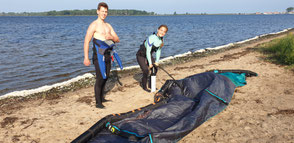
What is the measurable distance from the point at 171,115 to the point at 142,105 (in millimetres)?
1393

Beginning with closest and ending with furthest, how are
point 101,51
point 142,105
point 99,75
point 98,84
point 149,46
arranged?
point 101,51
point 99,75
point 98,84
point 142,105
point 149,46

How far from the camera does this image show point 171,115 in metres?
4.56

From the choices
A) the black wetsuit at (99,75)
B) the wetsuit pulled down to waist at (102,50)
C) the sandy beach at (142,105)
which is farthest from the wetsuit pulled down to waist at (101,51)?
the sandy beach at (142,105)

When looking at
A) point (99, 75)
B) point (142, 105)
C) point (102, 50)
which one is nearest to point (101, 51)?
point (102, 50)

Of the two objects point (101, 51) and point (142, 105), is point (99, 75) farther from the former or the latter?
point (142, 105)

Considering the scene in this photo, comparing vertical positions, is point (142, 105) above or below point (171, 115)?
below

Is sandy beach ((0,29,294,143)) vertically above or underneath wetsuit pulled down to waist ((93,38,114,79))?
underneath

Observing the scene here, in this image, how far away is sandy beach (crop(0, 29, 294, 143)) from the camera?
4141mm

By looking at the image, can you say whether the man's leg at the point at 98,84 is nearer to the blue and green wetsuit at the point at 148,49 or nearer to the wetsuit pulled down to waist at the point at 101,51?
the wetsuit pulled down to waist at the point at 101,51

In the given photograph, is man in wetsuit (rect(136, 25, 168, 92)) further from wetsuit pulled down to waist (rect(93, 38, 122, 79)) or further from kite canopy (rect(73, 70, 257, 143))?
wetsuit pulled down to waist (rect(93, 38, 122, 79))

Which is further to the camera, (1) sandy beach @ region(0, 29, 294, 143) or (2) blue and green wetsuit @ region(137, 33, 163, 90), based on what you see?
(2) blue and green wetsuit @ region(137, 33, 163, 90)

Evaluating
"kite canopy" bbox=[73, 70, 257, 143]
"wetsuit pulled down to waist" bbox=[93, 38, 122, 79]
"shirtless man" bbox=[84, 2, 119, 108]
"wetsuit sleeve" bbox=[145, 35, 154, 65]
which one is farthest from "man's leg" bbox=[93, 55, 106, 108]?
"wetsuit sleeve" bbox=[145, 35, 154, 65]

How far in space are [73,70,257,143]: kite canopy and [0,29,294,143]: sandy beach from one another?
0.28m

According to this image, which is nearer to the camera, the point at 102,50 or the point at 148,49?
the point at 102,50
